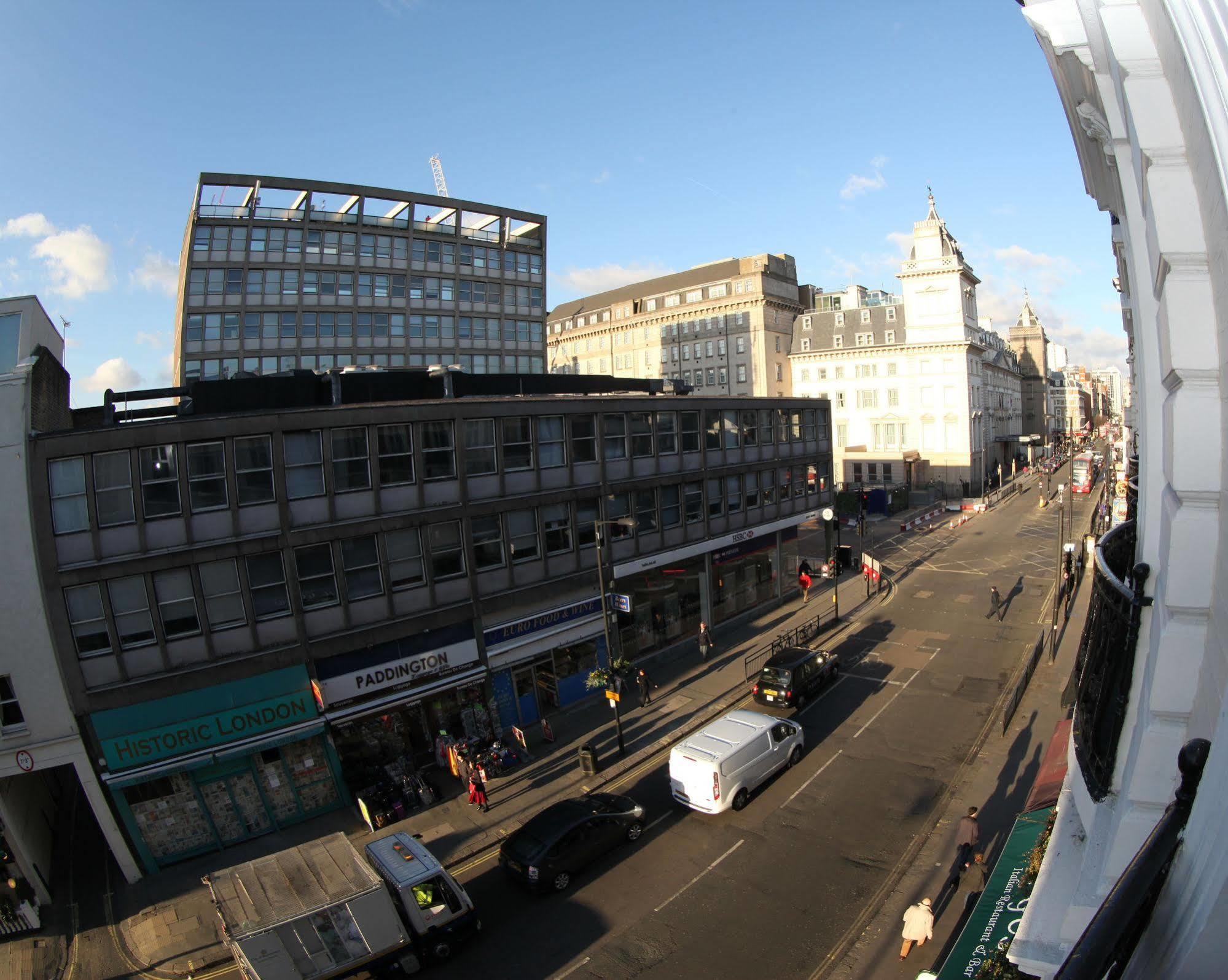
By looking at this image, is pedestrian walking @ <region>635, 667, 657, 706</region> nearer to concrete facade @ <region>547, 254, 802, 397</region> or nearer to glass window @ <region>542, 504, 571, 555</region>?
glass window @ <region>542, 504, 571, 555</region>

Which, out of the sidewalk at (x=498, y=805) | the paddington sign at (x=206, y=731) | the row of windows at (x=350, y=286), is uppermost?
the row of windows at (x=350, y=286)

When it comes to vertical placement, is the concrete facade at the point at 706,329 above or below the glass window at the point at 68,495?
above

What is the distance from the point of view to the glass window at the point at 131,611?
16344mm

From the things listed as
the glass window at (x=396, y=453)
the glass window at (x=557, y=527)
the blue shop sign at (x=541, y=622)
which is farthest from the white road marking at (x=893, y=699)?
the glass window at (x=396, y=453)

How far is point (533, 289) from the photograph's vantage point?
189 ft

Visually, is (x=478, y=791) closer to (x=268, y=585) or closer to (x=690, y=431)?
(x=268, y=585)

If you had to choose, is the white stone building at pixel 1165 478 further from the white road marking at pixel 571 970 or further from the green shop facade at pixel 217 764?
the green shop facade at pixel 217 764

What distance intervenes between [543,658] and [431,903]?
10770mm

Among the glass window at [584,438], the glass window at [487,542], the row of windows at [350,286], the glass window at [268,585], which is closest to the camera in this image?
the glass window at [268,585]

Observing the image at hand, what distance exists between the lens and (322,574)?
18594 mm

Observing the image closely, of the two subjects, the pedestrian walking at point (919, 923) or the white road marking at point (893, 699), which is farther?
the white road marking at point (893, 699)

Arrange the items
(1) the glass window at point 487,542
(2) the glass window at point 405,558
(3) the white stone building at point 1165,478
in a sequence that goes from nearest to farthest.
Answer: (3) the white stone building at point 1165,478 → (2) the glass window at point 405,558 → (1) the glass window at point 487,542

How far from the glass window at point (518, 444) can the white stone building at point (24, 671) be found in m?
10.7

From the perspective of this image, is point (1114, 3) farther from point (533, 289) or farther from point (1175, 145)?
point (533, 289)
